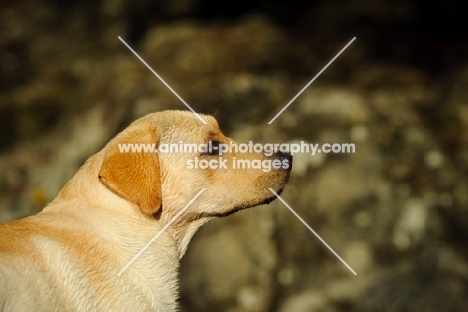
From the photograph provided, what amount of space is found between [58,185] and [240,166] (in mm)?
5185

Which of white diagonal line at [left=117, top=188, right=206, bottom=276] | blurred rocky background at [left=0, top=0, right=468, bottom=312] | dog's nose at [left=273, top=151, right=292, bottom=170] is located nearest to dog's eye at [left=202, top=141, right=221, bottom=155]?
white diagonal line at [left=117, top=188, right=206, bottom=276]

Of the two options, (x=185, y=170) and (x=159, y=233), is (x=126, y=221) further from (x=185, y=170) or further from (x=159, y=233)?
(x=185, y=170)

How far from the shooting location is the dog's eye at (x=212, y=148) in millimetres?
4352

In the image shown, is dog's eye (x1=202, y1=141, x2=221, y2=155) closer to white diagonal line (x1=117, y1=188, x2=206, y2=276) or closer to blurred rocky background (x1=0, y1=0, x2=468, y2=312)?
white diagonal line (x1=117, y1=188, x2=206, y2=276)

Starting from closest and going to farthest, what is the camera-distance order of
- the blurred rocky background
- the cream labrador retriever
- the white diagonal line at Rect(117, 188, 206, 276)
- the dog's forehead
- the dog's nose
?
the cream labrador retriever < the white diagonal line at Rect(117, 188, 206, 276) < the dog's forehead < the dog's nose < the blurred rocky background

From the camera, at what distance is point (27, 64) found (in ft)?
37.3

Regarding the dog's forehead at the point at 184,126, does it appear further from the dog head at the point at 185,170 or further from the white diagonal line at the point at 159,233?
the white diagonal line at the point at 159,233

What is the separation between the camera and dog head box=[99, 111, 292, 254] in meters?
3.81

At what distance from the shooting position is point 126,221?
12.7ft

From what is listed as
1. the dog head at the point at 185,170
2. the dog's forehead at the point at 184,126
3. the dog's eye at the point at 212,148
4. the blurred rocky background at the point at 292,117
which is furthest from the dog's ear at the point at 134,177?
the blurred rocky background at the point at 292,117

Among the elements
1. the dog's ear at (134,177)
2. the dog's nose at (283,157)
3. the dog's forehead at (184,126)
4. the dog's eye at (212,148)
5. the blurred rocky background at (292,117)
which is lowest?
the blurred rocky background at (292,117)

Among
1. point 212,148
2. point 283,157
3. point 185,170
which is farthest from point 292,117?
point 185,170

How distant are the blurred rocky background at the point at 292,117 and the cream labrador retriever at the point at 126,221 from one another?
2.12m

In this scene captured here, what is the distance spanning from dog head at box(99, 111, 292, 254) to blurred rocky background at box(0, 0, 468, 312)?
2.01 meters
